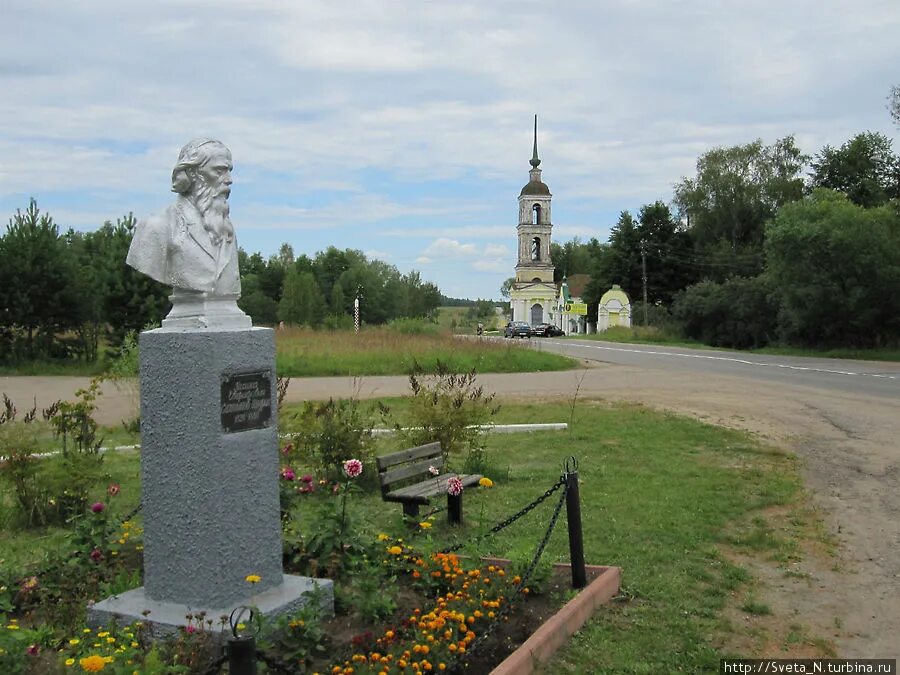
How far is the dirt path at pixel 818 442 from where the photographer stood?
218 inches

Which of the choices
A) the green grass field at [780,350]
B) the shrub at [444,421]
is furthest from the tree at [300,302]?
the shrub at [444,421]

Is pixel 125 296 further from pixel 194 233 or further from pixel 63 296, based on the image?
pixel 194 233

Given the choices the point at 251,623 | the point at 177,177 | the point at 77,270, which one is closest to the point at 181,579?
the point at 251,623

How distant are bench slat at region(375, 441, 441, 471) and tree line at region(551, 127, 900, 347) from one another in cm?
2633

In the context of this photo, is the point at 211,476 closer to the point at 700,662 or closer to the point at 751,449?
the point at 700,662

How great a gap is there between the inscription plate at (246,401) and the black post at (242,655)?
180cm

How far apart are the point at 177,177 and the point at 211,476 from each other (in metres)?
1.78

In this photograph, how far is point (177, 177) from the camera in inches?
197

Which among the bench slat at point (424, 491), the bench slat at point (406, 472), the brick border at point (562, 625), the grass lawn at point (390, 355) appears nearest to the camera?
the brick border at point (562, 625)

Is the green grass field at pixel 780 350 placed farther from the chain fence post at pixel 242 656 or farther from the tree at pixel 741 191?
the chain fence post at pixel 242 656

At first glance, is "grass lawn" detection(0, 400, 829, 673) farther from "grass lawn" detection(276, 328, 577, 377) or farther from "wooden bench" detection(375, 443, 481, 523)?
"grass lawn" detection(276, 328, 577, 377)

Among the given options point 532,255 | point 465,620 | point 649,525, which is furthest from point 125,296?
point 532,255

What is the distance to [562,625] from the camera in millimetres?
4902

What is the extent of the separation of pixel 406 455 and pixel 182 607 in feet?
11.9
